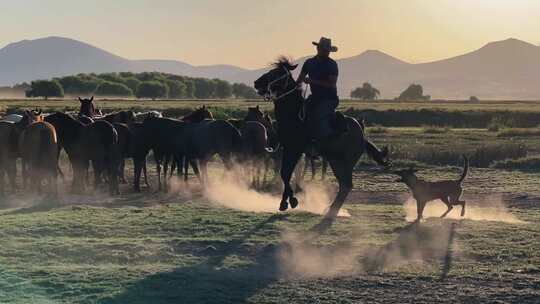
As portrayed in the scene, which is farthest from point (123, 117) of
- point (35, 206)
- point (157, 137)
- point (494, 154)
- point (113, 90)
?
point (113, 90)

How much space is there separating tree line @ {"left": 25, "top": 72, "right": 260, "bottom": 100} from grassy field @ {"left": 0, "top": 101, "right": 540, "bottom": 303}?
321 feet

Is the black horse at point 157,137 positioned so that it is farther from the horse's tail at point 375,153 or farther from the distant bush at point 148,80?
the distant bush at point 148,80

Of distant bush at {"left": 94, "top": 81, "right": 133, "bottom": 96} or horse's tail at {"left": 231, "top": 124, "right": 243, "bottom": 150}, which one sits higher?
distant bush at {"left": 94, "top": 81, "right": 133, "bottom": 96}

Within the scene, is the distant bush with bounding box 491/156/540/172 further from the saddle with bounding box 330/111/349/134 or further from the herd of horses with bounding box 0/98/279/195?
the saddle with bounding box 330/111/349/134

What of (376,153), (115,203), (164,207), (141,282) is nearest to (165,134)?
(115,203)

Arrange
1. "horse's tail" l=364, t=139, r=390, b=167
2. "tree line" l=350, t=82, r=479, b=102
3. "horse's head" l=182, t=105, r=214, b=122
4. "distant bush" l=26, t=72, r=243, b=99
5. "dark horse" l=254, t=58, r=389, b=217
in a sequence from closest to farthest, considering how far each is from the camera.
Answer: "dark horse" l=254, t=58, r=389, b=217, "horse's tail" l=364, t=139, r=390, b=167, "horse's head" l=182, t=105, r=214, b=122, "distant bush" l=26, t=72, r=243, b=99, "tree line" l=350, t=82, r=479, b=102

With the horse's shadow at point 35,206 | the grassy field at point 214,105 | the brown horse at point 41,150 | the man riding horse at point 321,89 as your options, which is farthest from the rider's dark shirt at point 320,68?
the grassy field at point 214,105

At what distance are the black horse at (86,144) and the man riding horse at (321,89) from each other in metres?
7.65

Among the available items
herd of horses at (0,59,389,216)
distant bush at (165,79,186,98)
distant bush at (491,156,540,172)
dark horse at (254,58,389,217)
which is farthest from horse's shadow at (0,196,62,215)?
distant bush at (165,79,186,98)

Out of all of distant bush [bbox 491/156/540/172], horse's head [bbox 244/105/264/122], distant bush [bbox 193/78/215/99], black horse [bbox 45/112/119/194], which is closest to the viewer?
black horse [bbox 45/112/119/194]

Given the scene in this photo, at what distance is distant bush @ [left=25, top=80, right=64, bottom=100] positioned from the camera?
107562 millimetres

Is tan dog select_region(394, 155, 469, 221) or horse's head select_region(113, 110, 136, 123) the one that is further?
horse's head select_region(113, 110, 136, 123)

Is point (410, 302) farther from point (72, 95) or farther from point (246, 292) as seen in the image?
point (72, 95)

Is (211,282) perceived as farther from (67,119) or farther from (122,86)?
(122,86)
